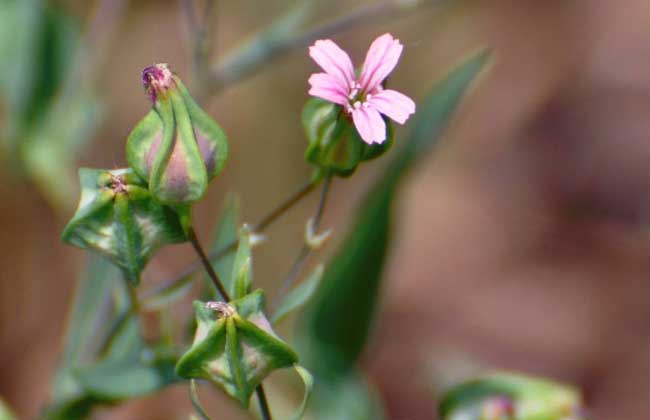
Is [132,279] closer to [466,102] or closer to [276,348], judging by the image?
[276,348]

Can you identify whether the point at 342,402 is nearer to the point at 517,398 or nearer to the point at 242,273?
the point at 517,398

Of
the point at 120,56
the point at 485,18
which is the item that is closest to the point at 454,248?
the point at 485,18

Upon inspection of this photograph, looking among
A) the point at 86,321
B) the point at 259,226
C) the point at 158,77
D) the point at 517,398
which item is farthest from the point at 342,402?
the point at 158,77

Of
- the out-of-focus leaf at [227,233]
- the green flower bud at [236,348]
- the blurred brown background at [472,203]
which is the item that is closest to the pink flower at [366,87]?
the green flower bud at [236,348]

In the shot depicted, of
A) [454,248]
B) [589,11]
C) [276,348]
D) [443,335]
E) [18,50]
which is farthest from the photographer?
[589,11]

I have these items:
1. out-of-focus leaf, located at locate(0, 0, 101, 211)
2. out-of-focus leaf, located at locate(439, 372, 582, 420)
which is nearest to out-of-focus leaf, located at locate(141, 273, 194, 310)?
out-of-focus leaf, located at locate(439, 372, 582, 420)

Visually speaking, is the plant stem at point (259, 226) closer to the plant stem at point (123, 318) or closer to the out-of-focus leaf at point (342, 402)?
the plant stem at point (123, 318)
